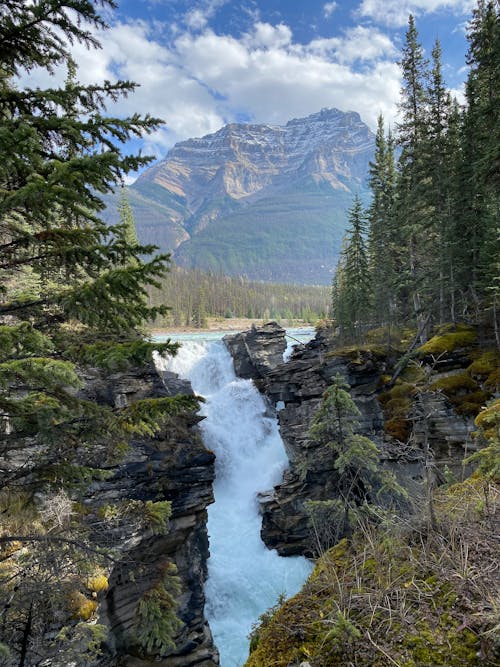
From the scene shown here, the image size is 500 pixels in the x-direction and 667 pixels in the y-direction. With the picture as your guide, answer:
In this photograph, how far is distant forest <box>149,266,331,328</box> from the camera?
9819 centimetres

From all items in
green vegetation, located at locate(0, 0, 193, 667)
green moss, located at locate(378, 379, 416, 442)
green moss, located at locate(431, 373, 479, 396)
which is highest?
green vegetation, located at locate(0, 0, 193, 667)

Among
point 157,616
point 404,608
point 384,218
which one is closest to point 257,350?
point 384,218

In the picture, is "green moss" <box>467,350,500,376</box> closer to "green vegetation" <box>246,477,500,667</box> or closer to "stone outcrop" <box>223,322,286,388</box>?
"green vegetation" <box>246,477,500,667</box>

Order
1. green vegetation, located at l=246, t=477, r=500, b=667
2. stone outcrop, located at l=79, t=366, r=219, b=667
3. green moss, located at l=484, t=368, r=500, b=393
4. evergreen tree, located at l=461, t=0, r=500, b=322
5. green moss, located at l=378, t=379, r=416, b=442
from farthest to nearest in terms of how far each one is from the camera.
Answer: green moss, located at l=378, t=379, r=416, b=442, green moss, located at l=484, t=368, r=500, b=393, evergreen tree, located at l=461, t=0, r=500, b=322, stone outcrop, located at l=79, t=366, r=219, b=667, green vegetation, located at l=246, t=477, r=500, b=667

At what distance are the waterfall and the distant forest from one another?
2276 centimetres

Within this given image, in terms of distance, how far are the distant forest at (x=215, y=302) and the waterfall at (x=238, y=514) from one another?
22.8m

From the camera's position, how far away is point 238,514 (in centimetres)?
2434

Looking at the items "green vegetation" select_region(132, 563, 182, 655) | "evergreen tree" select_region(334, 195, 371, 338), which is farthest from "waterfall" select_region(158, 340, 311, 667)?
"evergreen tree" select_region(334, 195, 371, 338)

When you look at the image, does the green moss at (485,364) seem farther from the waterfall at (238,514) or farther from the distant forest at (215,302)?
the distant forest at (215,302)

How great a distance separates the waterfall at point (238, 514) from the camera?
1745 centimetres

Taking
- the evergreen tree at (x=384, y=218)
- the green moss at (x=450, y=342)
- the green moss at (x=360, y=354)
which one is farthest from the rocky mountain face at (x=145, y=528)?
the evergreen tree at (x=384, y=218)

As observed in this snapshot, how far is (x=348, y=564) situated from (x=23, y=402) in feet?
16.0

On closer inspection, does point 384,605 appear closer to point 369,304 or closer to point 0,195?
point 0,195

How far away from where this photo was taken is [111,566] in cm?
1080
